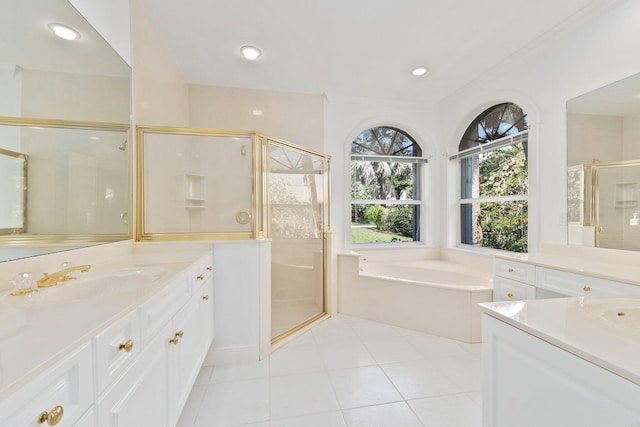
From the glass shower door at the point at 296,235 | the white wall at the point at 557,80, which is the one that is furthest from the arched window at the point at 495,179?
the glass shower door at the point at 296,235

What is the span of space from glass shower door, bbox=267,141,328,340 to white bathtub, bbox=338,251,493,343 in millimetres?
363

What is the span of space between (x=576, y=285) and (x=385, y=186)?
222 cm

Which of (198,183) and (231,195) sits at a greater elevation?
(198,183)

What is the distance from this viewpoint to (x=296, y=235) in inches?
101

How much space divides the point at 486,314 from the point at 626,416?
357 millimetres

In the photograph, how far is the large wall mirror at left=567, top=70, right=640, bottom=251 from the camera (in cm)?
168

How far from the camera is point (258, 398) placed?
1552 mm

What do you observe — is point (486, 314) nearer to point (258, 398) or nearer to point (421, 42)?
point (258, 398)

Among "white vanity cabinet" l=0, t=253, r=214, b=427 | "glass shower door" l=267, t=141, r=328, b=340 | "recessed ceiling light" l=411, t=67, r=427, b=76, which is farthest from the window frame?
"white vanity cabinet" l=0, t=253, r=214, b=427

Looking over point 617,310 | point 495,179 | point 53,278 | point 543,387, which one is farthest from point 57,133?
point 495,179

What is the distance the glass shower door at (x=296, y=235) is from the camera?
2273 mm

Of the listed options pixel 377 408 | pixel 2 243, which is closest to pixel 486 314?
pixel 377 408

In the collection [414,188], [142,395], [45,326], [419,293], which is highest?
[414,188]

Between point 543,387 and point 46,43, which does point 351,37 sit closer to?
point 46,43
